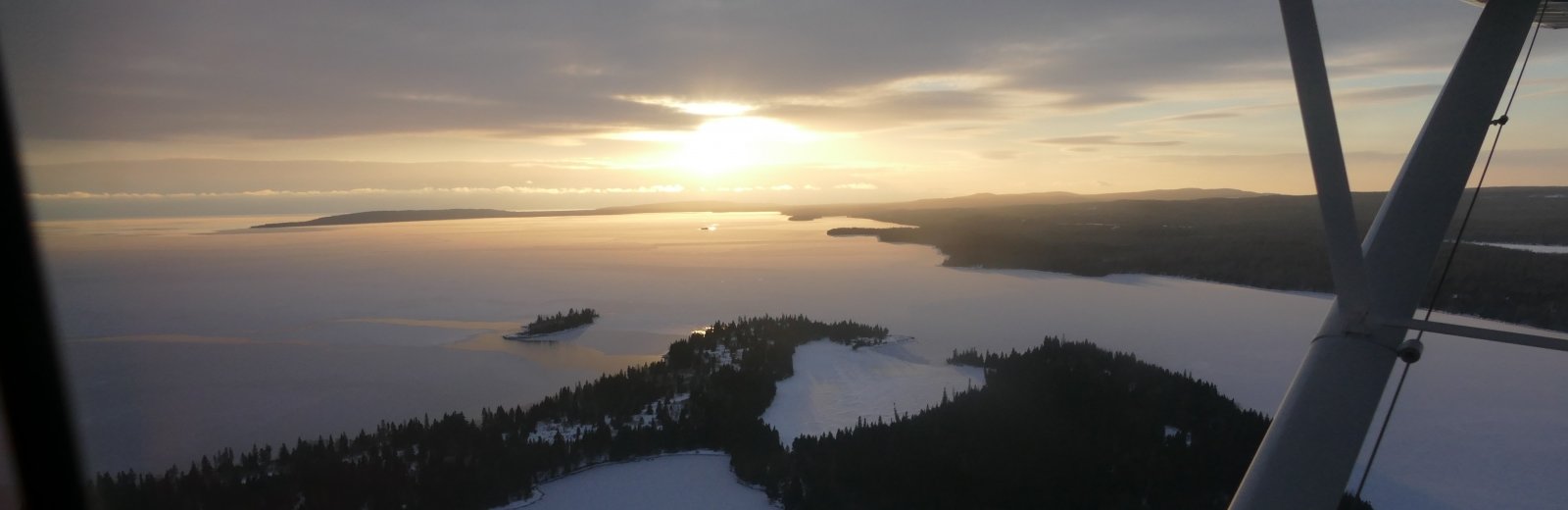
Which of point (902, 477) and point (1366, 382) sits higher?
point (1366, 382)

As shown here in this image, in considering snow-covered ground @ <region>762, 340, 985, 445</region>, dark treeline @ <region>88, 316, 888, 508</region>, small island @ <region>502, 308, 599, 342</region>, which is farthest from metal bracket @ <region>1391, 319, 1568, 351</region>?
small island @ <region>502, 308, 599, 342</region>

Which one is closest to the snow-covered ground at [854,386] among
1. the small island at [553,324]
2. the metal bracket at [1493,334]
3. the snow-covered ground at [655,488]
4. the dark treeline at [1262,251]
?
the snow-covered ground at [655,488]

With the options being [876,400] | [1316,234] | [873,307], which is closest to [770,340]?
[876,400]

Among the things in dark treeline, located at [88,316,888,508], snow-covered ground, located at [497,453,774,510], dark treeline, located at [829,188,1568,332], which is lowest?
snow-covered ground, located at [497,453,774,510]

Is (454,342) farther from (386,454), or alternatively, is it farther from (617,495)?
(617,495)

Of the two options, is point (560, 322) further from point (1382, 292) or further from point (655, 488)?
point (1382, 292)

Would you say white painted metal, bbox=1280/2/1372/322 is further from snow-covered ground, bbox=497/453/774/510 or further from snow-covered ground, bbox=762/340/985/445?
snow-covered ground, bbox=762/340/985/445

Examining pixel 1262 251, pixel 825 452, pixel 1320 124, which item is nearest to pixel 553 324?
pixel 825 452
